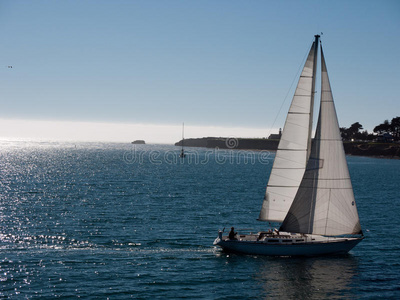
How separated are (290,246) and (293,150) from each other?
7568 millimetres

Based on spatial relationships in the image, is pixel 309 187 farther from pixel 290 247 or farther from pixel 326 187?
pixel 290 247

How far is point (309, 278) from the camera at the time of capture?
30312 millimetres

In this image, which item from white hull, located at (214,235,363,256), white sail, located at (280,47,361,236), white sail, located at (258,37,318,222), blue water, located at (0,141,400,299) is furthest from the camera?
white hull, located at (214,235,363,256)

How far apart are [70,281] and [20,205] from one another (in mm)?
33003

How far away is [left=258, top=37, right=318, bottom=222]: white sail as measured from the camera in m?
32.4

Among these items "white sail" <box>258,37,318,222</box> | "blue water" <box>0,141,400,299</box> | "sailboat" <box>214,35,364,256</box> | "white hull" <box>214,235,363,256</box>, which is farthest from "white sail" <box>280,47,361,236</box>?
"blue water" <box>0,141,400,299</box>

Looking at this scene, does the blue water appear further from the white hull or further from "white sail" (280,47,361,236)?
"white sail" (280,47,361,236)

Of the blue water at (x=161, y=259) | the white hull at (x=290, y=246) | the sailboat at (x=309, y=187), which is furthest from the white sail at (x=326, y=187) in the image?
the blue water at (x=161, y=259)

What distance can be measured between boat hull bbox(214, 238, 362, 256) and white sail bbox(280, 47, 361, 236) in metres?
1.11

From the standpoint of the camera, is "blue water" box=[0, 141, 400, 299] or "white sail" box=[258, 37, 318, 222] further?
"white sail" box=[258, 37, 318, 222]

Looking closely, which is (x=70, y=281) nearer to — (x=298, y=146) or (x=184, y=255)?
(x=184, y=255)

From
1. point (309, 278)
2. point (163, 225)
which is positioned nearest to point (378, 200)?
point (163, 225)

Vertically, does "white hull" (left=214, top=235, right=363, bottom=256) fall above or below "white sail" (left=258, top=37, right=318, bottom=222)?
below

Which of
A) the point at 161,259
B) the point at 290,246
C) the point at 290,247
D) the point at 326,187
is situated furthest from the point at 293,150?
the point at 161,259
